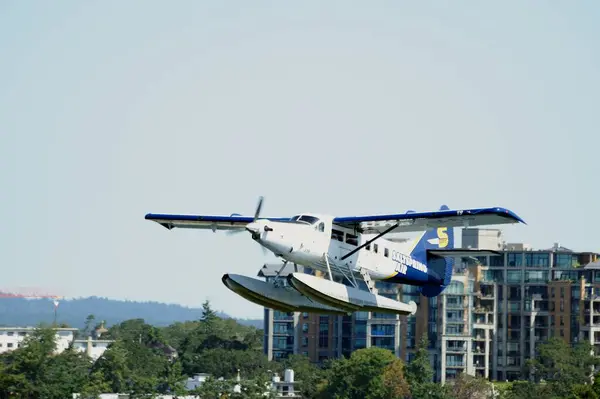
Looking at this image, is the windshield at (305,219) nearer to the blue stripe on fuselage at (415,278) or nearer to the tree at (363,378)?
the blue stripe on fuselage at (415,278)

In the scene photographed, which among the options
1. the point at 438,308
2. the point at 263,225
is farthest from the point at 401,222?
the point at 438,308

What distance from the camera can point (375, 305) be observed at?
160ft

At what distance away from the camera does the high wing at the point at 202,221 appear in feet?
170

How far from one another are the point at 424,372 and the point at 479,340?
57.0ft

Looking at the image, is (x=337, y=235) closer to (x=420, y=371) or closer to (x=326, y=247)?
(x=326, y=247)

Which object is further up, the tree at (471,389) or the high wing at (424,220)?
the high wing at (424,220)

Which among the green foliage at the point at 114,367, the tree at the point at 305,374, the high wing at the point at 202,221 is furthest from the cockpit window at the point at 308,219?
the tree at the point at 305,374

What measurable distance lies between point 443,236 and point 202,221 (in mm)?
9389

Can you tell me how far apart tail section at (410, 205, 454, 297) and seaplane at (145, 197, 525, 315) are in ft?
0.25

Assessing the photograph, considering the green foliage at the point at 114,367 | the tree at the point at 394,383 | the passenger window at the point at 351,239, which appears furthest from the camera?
the tree at the point at 394,383

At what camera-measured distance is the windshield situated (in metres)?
47.1

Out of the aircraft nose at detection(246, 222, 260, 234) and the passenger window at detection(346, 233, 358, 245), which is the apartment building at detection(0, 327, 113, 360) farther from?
the aircraft nose at detection(246, 222, 260, 234)

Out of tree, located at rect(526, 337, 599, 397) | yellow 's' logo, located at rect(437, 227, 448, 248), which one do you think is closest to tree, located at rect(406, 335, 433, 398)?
tree, located at rect(526, 337, 599, 397)

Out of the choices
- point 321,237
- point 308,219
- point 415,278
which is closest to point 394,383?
point 415,278
